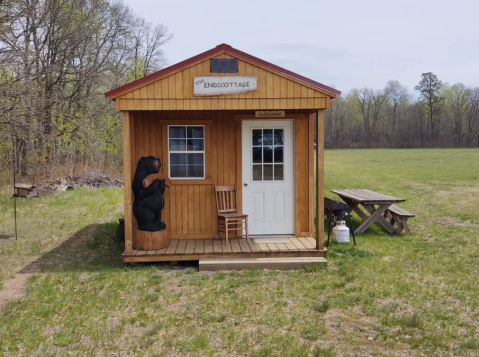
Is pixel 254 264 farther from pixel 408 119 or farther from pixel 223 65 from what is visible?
pixel 408 119

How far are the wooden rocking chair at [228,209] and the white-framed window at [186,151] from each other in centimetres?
50

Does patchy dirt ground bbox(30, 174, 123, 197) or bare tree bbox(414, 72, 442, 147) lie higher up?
bare tree bbox(414, 72, 442, 147)

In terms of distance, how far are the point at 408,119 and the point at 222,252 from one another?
236 ft

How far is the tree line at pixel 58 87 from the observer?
13281 mm

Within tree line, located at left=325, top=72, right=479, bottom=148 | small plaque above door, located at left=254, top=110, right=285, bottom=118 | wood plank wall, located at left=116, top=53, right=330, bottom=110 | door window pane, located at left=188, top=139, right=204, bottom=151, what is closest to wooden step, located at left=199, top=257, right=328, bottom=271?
door window pane, located at left=188, top=139, right=204, bottom=151

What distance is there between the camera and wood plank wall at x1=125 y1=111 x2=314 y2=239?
7621 mm

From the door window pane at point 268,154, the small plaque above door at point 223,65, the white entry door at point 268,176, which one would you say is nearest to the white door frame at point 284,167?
the white entry door at point 268,176

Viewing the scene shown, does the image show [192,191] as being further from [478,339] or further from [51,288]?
[478,339]

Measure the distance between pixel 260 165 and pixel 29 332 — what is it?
4439mm

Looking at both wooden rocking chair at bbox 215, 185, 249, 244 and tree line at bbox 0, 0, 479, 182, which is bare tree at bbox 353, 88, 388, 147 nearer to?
tree line at bbox 0, 0, 479, 182

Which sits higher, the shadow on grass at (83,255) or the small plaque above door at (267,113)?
the small plaque above door at (267,113)

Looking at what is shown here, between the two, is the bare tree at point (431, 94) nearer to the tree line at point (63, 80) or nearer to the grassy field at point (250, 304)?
the tree line at point (63, 80)

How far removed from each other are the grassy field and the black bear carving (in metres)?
0.67

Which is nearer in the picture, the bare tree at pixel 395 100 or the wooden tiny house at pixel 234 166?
the wooden tiny house at pixel 234 166
